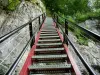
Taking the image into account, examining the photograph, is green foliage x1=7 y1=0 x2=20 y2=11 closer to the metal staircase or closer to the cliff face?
the cliff face

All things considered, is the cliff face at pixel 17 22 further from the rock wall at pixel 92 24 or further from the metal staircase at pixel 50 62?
the rock wall at pixel 92 24

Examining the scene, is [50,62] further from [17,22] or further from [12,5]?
[12,5]

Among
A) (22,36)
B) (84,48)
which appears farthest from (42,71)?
(84,48)

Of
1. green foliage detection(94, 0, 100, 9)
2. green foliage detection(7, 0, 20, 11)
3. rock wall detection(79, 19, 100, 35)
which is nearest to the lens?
green foliage detection(7, 0, 20, 11)

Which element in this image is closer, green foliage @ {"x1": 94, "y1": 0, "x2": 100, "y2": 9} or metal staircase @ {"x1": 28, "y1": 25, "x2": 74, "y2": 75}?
metal staircase @ {"x1": 28, "y1": 25, "x2": 74, "y2": 75}

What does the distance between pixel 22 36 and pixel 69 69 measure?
21.9 feet

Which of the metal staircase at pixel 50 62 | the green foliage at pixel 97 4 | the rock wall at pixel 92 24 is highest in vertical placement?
the green foliage at pixel 97 4

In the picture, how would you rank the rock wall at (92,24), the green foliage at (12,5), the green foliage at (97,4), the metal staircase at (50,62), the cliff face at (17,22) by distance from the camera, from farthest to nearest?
1. the green foliage at (97,4)
2. the rock wall at (92,24)
3. the green foliage at (12,5)
4. the cliff face at (17,22)
5. the metal staircase at (50,62)

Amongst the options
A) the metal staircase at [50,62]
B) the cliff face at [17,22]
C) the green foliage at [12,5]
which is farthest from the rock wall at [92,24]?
the metal staircase at [50,62]

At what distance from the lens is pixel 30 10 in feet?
42.7

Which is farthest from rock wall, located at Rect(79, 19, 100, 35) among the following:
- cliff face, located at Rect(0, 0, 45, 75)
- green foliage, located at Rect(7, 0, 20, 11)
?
green foliage, located at Rect(7, 0, 20, 11)

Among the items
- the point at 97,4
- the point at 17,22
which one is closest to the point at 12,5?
the point at 17,22

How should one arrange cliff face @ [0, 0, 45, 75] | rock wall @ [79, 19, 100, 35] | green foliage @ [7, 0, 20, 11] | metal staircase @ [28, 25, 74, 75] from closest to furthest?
metal staircase @ [28, 25, 74, 75]
cliff face @ [0, 0, 45, 75]
green foliage @ [7, 0, 20, 11]
rock wall @ [79, 19, 100, 35]

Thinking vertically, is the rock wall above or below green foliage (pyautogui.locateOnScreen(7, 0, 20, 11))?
below
